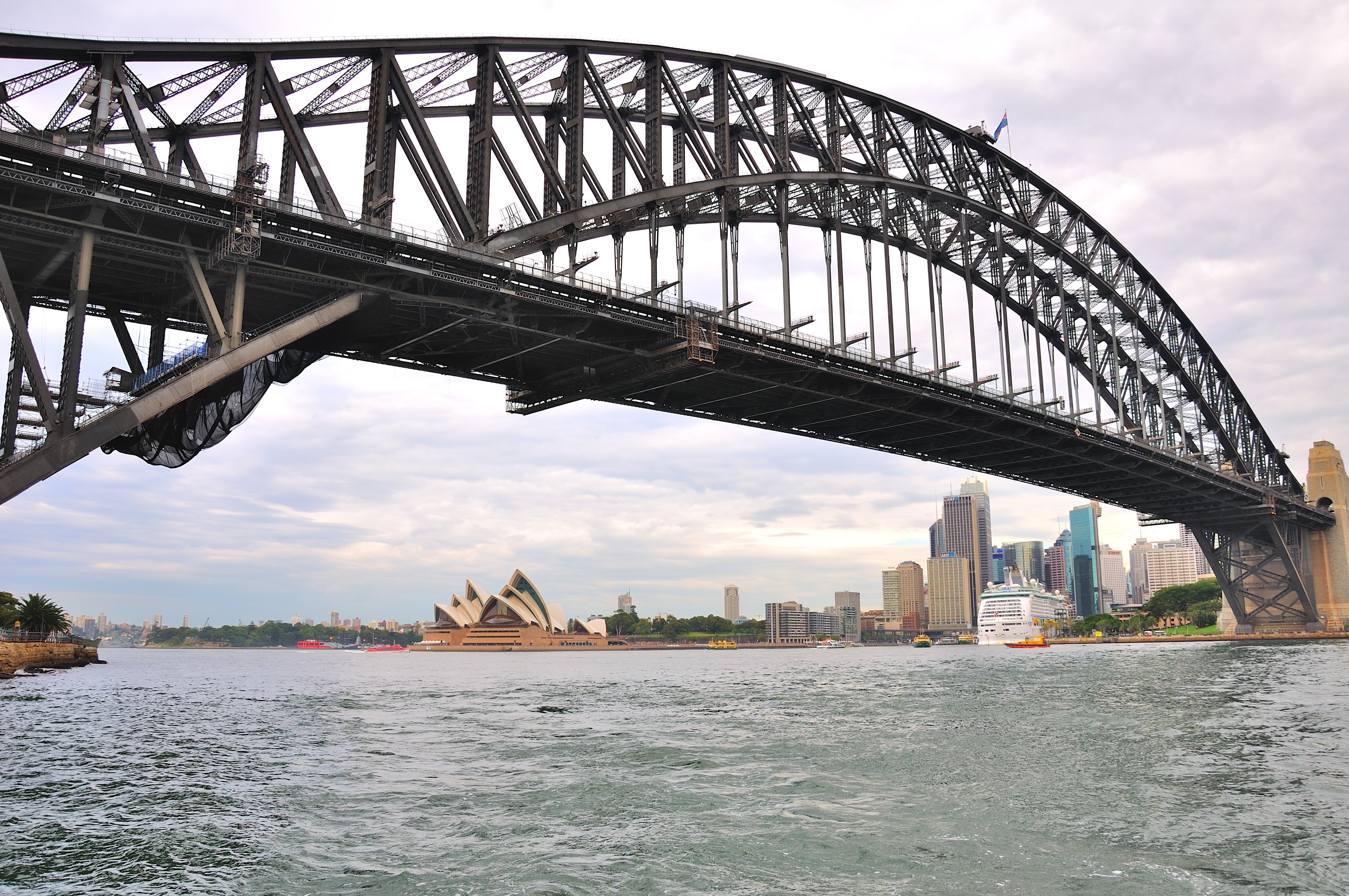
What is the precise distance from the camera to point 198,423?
32.0 metres

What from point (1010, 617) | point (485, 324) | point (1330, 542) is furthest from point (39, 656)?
point (1010, 617)

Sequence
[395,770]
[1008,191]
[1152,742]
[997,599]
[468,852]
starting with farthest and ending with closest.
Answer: [997,599], [1008,191], [1152,742], [395,770], [468,852]

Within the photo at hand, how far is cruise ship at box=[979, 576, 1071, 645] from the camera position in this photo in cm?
17375

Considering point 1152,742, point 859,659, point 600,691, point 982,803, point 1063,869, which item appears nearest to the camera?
point 1063,869

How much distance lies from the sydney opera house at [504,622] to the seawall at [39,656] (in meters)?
73.8

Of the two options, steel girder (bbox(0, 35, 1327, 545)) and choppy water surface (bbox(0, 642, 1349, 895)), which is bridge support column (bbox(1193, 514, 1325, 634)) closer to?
steel girder (bbox(0, 35, 1327, 545))

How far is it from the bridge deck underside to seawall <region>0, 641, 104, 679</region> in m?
34.8

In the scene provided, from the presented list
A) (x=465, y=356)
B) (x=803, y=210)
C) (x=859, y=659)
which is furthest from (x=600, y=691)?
(x=859, y=659)

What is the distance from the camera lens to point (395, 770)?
20734 millimetres

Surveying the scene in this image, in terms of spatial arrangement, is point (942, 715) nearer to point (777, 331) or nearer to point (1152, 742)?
point (1152, 742)

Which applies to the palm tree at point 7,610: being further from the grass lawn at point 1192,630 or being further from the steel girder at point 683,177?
the grass lawn at point 1192,630

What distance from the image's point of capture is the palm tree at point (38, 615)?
7038 centimetres

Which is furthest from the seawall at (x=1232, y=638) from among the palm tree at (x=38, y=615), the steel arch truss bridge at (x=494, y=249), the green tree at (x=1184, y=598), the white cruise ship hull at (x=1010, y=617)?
the palm tree at (x=38, y=615)

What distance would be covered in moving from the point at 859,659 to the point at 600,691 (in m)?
75.9
